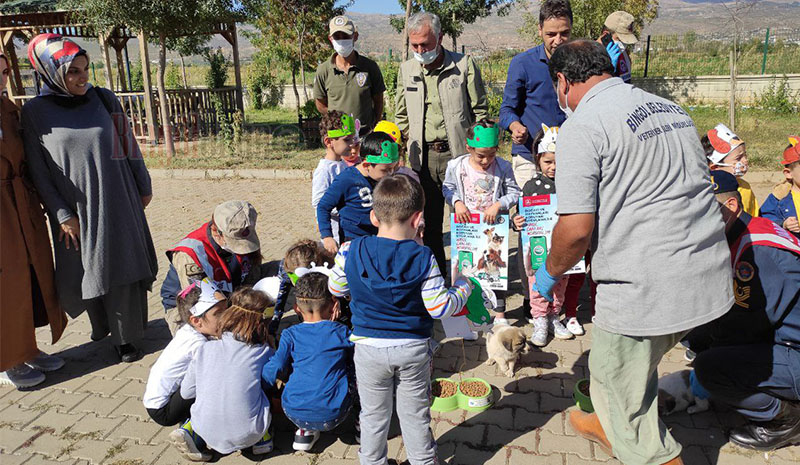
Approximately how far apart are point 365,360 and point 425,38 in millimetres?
2783

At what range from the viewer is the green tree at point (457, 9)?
19.3m

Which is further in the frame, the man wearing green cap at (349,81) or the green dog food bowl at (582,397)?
the man wearing green cap at (349,81)

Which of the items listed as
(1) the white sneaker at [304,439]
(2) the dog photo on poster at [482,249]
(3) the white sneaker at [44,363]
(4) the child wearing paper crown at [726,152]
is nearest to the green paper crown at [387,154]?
(2) the dog photo on poster at [482,249]

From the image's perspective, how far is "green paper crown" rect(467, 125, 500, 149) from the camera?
400 centimetres

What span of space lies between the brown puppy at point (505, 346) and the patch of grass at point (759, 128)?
23.1 feet

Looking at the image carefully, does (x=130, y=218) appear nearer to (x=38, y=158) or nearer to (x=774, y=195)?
(x=38, y=158)

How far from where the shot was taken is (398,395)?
2633mm

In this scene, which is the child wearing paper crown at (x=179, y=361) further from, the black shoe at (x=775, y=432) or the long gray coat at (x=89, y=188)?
the black shoe at (x=775, y=432)

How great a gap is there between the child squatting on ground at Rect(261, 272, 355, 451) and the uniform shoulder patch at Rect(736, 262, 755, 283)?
2.06 m

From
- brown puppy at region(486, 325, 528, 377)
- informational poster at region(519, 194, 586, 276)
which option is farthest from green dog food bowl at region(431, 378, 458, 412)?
informational poster at region(519, 194, 586, 276)

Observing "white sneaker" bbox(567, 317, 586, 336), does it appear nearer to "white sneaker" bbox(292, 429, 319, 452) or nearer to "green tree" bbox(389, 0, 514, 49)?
"white sneaker" bbox(292, 429, 319, 452)

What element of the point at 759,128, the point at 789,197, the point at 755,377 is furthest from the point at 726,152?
the point at 759,128

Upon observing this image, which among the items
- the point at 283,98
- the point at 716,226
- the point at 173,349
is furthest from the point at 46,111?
the point at 283,98

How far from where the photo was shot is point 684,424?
10.6ft
